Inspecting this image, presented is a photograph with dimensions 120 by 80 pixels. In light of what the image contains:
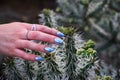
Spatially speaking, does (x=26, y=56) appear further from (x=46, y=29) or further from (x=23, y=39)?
(x=46, y=29)

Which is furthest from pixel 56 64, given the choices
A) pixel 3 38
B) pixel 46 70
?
pixel 3 38

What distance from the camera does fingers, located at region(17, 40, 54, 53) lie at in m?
2.13

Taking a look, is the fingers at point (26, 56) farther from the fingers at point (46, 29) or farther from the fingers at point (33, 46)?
the fingers at point (46, 29)

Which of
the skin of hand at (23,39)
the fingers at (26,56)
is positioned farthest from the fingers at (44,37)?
the fingers at (26,56)

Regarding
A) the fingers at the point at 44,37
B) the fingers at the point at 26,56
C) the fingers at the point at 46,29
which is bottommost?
the fingers at the point at 26,56

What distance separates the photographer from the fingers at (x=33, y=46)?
7.00ft

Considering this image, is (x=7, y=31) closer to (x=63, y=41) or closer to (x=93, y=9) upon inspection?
(x=63, y=41)

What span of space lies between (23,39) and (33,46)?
10 centimetres

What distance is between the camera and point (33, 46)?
2152mm

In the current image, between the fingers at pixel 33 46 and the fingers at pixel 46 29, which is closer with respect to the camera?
the fingers at pixel 33 46

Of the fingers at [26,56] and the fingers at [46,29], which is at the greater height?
the fingers at [46,29]

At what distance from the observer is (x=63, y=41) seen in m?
2.24

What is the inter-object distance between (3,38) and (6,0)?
242 inches

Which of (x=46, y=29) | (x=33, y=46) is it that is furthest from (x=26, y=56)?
(x=46, y=29)
